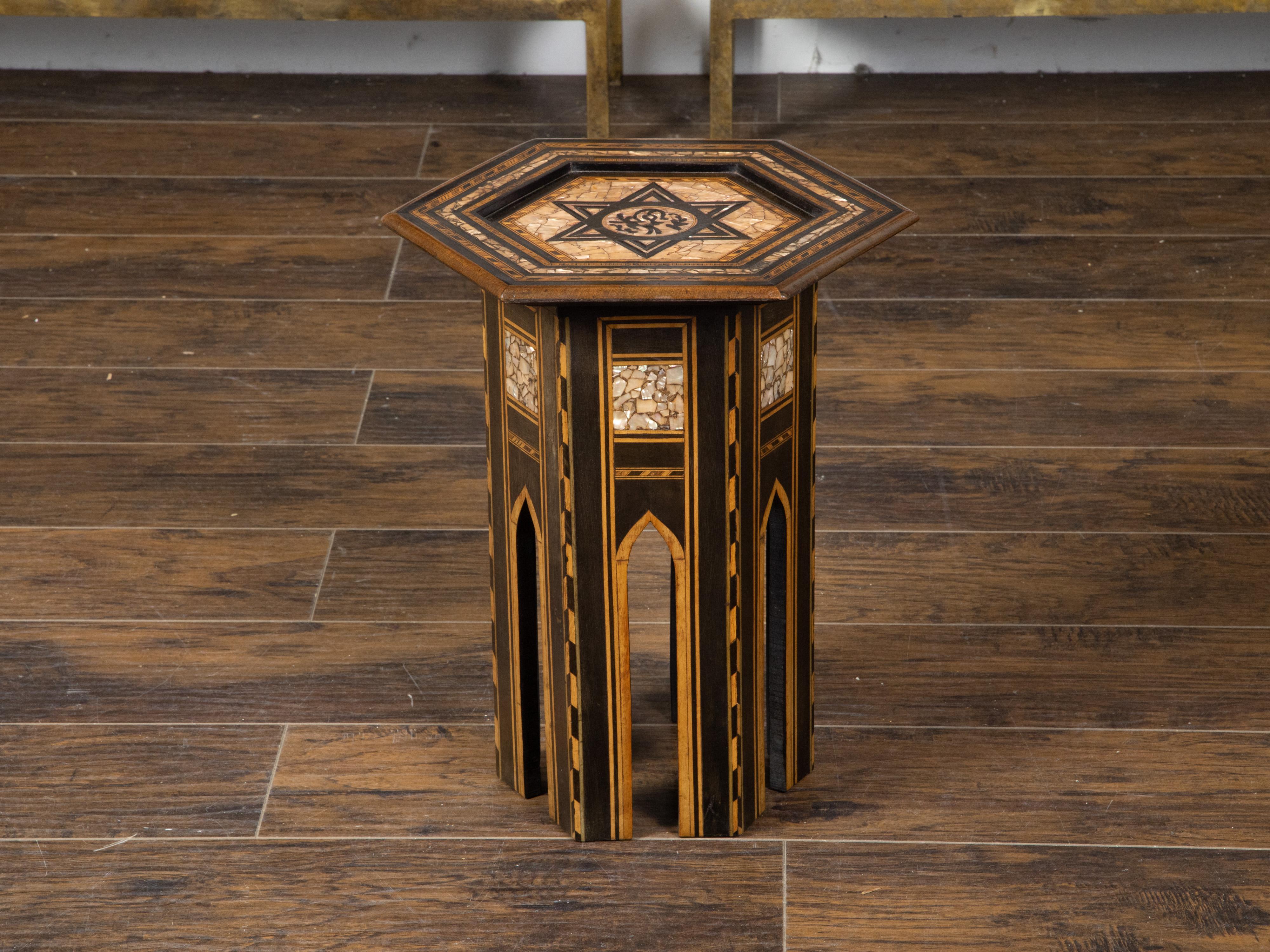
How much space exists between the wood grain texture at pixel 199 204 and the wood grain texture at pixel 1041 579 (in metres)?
1.24

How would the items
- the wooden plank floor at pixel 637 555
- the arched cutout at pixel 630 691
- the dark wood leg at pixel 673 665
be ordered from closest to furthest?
the arched cutout at pixel 630 691 → the wooden plank floor at pixel 637 555 → the dark wood leg at pixel 673 665

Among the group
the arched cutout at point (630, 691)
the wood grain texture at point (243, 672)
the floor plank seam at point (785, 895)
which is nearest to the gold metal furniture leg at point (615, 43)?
the wood grain texture at point (243, 672)

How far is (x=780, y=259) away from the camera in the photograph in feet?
4.75

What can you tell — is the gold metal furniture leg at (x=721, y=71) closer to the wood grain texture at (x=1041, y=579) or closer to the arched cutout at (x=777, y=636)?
the wood grain texture at (x=1041, y=579)

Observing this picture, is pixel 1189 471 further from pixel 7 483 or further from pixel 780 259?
pixel 7 483

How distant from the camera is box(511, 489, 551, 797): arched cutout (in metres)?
1.64

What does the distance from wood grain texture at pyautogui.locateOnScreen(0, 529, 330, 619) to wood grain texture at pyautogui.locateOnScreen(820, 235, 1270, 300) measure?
1.08 meters

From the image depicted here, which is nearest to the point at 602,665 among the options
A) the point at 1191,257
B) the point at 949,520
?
the point at 949,520

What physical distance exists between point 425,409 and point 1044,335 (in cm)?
100

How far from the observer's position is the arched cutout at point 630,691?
5.14 ft

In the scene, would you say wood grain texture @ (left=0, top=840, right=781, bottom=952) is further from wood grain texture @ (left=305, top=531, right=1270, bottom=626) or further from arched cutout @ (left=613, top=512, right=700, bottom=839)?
wood grain texture @ (left=305, top=531, right=1270, bottom=626)

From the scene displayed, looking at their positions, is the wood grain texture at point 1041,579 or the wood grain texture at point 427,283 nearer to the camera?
the wood grain texture at point 1041,579

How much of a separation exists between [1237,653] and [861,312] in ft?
3.07

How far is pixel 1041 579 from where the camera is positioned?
6.92ft
